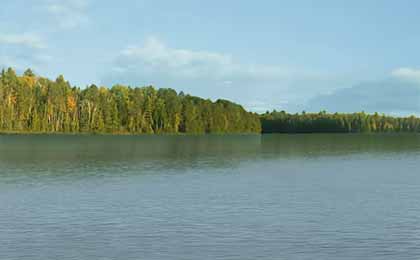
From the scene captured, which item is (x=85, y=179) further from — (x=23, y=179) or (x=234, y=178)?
(x=234, y=178)

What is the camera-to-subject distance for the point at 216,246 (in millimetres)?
26375

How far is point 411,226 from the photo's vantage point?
3145 centimetres

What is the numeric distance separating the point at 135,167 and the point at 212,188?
23.5m

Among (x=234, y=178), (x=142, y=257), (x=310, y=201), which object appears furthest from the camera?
(x=234, y=178)

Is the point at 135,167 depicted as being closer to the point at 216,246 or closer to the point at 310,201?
the point at 310,201

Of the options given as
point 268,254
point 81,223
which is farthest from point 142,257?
point 81,223

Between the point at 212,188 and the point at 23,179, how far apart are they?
18.6 m

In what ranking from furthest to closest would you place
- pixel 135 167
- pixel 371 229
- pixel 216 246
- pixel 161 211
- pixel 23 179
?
pixel 135 167 → pixel 23 179 → pixel 161 211 → pixel 371 229 → pixel 216 246

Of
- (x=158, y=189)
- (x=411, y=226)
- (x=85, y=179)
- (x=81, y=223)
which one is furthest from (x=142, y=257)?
(x=85, y=179)

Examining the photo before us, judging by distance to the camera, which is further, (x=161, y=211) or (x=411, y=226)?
(x=161, y=211)

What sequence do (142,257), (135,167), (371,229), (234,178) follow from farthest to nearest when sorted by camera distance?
1. (135,167)
2. (234,178)
3. (371,229)
4. (142,257)

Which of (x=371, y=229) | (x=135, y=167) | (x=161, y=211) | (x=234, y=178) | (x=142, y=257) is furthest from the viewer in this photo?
(x=135, y=167)

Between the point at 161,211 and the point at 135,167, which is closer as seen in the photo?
the point at 161,211

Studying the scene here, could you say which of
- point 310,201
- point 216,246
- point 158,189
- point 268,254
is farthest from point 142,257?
point 158,189
